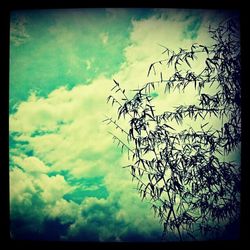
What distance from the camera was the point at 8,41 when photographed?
3.25 m

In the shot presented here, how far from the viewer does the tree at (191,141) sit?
325cm

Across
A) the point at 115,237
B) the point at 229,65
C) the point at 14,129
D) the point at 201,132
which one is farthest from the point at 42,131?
the point at 229,65

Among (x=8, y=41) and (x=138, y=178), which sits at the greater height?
(x=8, y=41)

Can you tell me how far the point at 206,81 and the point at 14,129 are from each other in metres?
1.94

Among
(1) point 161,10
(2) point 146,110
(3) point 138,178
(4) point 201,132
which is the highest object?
(1) point 161,10

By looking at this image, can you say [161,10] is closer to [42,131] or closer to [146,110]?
[146,110]

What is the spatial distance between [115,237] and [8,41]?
2.19 m

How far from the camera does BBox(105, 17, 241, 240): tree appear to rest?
3.25m

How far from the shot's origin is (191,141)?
10.7 ft

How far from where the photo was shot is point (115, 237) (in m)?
3.24

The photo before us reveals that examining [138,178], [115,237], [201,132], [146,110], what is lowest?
[115,237]
